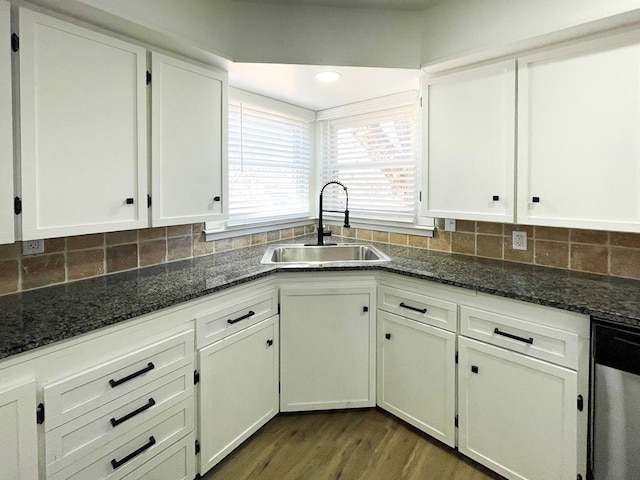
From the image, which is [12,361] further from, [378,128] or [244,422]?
[378,128]

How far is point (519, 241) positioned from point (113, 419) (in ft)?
7.25

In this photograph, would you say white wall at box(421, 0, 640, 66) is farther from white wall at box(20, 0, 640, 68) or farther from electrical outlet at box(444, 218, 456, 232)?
electrical outlet at box(444, 218, 456, 232)

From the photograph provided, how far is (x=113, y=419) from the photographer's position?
127cm

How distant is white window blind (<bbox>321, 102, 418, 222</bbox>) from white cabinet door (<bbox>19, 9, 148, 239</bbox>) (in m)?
1.74

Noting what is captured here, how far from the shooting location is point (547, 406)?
1.48m

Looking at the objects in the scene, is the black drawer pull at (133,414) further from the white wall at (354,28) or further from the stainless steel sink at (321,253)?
the white wall at (354,28)

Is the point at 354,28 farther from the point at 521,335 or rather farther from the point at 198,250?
the point at 521,335

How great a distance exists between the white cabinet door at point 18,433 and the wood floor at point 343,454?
Result: 0.84 m

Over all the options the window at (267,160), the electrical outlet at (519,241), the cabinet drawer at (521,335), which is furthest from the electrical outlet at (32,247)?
the electrical outlet at (519,241)

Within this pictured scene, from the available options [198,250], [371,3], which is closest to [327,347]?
[198,250]

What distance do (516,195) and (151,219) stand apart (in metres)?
1.86

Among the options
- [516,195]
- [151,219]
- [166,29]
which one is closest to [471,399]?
[516,195]

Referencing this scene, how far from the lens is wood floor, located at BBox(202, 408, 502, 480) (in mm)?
1707

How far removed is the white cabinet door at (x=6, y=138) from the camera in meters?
1.21
